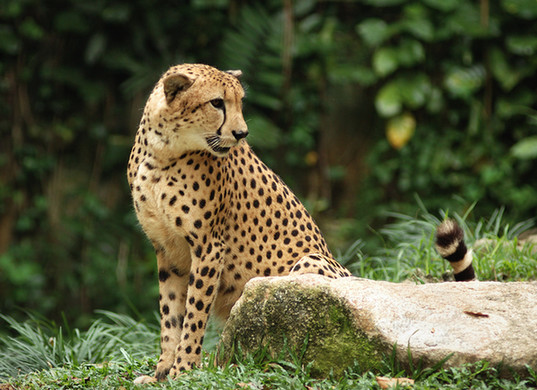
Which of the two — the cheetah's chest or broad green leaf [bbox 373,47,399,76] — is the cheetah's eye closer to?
the cheetah's chest

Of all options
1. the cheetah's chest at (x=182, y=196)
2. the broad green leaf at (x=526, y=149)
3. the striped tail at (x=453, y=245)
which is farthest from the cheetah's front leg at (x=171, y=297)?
the broad green leaf at (x=526, y=149)

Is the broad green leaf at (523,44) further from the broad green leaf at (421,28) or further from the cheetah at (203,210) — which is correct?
the cheetah at (203,210)

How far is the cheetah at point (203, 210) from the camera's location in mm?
3639

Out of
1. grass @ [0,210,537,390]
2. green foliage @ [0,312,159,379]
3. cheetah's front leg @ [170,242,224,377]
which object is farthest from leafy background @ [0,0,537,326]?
cheetah's front leg @ [170,242,224,377]

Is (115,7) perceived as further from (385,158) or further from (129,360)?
(129,360)

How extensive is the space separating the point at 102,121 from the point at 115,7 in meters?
1.49

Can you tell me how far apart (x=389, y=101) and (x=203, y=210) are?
5336 mm

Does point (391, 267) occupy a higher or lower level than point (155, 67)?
lower

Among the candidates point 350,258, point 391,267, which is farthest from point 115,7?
point 391,267

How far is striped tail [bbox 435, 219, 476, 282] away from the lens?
13.1ft

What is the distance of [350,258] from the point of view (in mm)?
6438

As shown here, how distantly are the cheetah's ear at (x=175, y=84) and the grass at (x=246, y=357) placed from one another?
54.8 inches

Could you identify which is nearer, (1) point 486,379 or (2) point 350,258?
(1) point 486,379

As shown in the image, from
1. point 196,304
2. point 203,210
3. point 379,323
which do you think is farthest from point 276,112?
point 379,323
